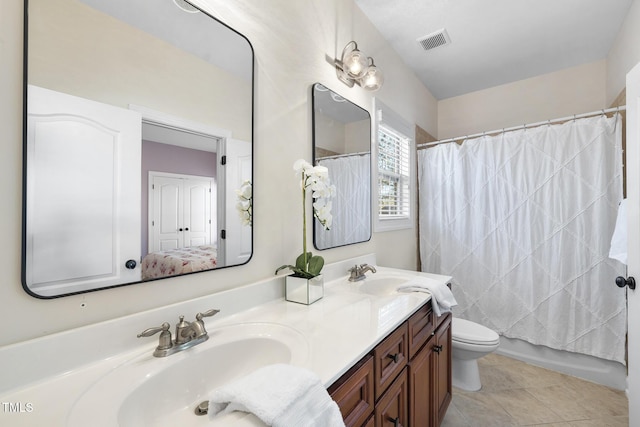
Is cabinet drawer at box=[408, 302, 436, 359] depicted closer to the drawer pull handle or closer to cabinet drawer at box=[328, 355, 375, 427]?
the drawer pull handle

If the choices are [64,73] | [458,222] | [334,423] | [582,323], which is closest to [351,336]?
[334,423]

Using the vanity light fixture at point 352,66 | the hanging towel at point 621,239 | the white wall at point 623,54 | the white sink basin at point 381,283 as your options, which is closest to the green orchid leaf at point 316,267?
the white sink basin at point 381,283

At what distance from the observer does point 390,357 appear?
95 centimetres

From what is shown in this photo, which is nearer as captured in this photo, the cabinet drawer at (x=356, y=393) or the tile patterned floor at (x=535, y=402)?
the cabinet drawer at (x=356, y=393)

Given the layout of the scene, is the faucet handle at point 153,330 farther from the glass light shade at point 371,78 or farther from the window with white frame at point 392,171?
the glass light shade at point 371,78

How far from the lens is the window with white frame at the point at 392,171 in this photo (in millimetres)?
2084

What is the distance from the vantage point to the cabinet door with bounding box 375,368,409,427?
0.89 m

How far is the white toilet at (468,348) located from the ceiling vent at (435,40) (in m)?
2.16

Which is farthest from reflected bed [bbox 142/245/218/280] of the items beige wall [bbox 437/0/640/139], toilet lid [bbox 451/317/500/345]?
beige wall [bbox 437/0/640/139]

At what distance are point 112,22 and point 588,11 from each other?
2775 millimetres

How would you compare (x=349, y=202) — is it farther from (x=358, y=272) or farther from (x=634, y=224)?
(x=634, y=224)

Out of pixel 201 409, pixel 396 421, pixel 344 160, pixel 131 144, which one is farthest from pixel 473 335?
pixel 131 144

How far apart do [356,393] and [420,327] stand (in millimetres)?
559

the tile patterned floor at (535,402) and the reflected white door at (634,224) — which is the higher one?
the reflected white door at (634,224)
